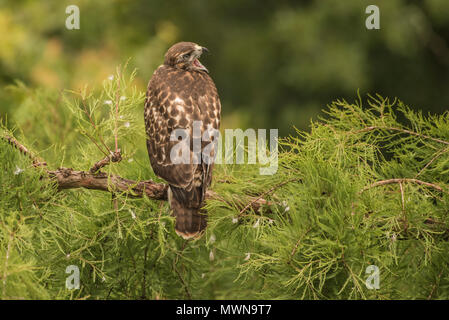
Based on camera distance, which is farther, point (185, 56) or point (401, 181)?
point (185, 56)

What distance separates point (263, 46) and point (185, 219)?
7915mm

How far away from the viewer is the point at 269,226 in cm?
203

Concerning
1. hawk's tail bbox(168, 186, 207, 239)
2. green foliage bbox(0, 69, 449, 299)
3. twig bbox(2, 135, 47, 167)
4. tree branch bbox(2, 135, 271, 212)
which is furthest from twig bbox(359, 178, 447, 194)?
twig bbox(2, 135, 47, 167)

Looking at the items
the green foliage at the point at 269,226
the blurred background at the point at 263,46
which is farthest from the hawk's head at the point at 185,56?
the blurred background at the point at 263,46

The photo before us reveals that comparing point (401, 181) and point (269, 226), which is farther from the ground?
point (401, 181)

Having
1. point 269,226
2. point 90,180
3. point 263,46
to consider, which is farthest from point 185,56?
point 263,46

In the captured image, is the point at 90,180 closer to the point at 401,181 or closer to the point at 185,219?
the point at 185,219

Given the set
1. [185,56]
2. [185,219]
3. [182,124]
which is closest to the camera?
[185,219]

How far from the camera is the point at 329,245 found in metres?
1.85
